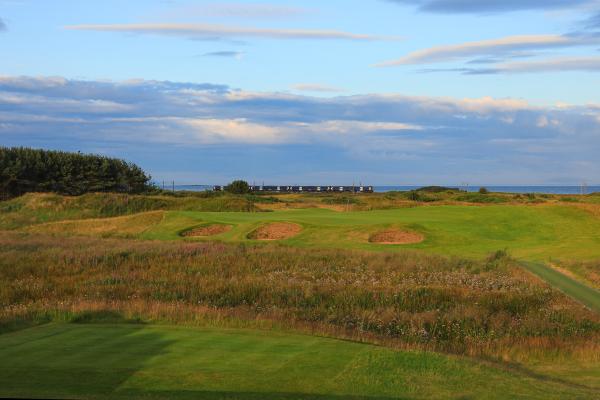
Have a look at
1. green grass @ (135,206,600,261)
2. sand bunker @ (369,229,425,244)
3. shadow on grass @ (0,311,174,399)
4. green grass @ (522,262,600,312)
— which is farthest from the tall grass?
sand bunker @ (369,229,425,244)

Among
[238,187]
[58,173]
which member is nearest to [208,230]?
[58,173]

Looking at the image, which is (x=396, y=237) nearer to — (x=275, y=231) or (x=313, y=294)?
(x=275, y=231)

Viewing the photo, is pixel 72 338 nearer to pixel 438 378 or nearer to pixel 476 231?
pixel 438 378

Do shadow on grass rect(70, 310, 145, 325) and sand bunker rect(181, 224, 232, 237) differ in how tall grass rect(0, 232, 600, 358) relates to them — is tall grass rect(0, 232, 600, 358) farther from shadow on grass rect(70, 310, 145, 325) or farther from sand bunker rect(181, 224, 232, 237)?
sand bunker rect(181, 224, 232, 237)

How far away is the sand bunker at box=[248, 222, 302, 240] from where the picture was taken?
3738 cm

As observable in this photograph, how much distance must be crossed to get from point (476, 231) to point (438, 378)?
86.3 feet

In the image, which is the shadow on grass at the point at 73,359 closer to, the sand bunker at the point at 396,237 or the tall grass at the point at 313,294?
the tall grass at the point at 313,294

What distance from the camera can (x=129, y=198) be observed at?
6347 cm

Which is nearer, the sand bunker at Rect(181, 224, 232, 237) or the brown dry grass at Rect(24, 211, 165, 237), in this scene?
the sand bunker at Rect(181, 224, 232, 237)

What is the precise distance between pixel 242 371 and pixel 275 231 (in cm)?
2811

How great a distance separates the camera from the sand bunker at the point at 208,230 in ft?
133

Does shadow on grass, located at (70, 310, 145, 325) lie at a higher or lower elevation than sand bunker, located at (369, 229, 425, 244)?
lower

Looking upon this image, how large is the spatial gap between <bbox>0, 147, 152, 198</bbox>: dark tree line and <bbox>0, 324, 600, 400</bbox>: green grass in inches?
2886

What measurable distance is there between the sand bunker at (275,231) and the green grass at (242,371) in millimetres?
25203
